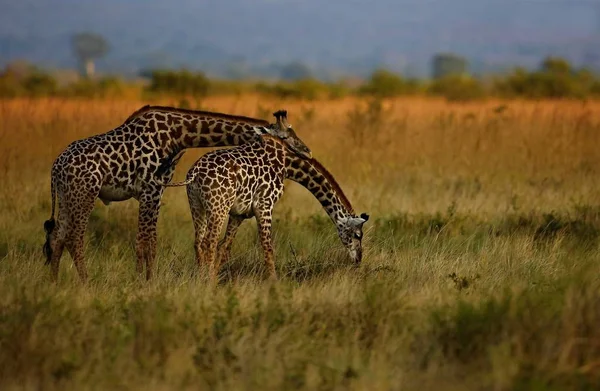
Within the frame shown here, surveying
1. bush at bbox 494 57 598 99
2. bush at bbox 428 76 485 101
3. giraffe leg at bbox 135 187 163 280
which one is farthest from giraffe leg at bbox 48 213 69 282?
bush at bbox 494 57 598 99

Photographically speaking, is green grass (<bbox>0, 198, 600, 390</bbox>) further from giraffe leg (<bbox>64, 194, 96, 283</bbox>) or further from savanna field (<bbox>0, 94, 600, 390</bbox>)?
giraffe leg (<bbox>64, 194, 96, 283</bbox>)

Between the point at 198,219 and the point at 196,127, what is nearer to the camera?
the point at 198,219

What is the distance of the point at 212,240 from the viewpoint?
8000 millimetres

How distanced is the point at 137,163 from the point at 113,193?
33 cm

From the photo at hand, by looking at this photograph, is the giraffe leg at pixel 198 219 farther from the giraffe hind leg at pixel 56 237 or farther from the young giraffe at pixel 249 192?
the giraffe hind leg at pixel 56 237

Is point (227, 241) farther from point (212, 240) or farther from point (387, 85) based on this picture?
point (387, 85)

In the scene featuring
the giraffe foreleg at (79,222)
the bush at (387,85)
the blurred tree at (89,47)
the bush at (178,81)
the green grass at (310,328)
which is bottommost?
the blurred tree at (89,47)

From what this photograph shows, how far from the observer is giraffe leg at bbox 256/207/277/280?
27.3 ft

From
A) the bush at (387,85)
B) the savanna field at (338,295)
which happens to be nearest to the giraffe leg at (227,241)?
the savanna field at (338,295)

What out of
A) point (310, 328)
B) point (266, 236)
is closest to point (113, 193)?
point (266, 236)

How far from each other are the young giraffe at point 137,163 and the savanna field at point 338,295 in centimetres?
33

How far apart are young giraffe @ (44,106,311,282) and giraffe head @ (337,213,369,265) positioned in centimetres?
76

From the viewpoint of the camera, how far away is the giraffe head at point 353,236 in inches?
342

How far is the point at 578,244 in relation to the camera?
379 inches
